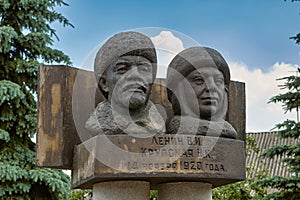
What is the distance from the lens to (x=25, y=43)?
328 inches

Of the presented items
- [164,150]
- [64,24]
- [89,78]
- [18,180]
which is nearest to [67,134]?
[89,78]

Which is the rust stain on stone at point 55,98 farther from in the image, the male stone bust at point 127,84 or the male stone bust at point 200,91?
the male stone bust at point 200,91

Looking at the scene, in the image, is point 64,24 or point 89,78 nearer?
point 89,78

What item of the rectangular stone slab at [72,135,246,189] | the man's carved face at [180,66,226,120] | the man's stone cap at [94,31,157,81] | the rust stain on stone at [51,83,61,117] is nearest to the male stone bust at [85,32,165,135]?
the man's stone cap at [94,31,157,81]

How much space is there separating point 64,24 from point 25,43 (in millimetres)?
836

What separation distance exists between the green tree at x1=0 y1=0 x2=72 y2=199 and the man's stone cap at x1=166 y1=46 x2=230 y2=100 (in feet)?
14.9

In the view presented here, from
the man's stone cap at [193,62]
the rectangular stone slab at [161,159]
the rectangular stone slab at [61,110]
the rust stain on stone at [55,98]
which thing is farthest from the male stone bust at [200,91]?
the rust stain on stone at [55,98]

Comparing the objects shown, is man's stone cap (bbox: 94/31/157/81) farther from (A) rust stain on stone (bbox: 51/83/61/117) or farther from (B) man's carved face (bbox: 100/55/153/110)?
(A) rust stain on stone (bbox: 51/83/61/117)

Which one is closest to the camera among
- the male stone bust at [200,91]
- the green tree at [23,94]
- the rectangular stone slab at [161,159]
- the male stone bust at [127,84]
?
the rectangular stone slab at [161,159]

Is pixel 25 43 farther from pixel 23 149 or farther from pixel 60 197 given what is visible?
pixel 60 197

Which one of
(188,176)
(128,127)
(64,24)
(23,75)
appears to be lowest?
(188,176)

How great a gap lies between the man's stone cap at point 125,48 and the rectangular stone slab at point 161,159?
1.60 feet

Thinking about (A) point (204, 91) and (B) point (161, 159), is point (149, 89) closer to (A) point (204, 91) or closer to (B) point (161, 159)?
(A) point (204, 91)

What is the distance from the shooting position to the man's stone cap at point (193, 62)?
11.1ft
